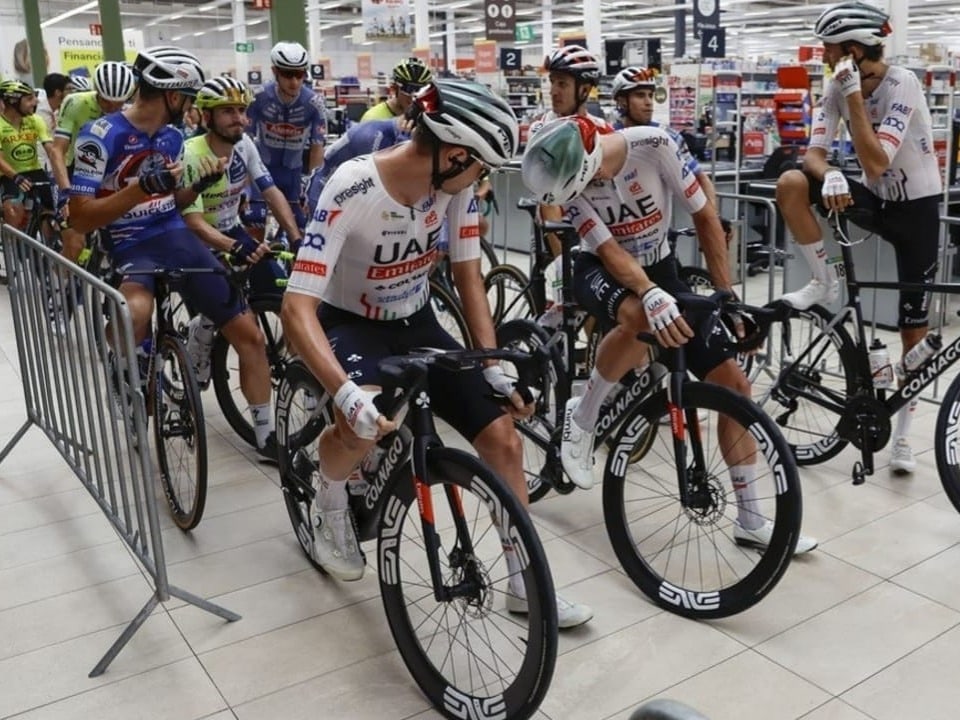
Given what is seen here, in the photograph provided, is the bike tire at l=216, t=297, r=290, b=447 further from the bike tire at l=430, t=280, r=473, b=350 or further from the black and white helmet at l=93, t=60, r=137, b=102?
the black and white helmet at l=93, t=60, r=137, b=102

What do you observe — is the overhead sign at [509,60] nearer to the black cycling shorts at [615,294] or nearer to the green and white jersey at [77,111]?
the green and white jersey at [77,111]

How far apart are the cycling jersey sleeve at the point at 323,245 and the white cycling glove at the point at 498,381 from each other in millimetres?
471

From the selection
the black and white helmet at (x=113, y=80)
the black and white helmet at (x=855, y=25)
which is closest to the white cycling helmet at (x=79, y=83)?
the black and white helmet at (x=113, y=80)

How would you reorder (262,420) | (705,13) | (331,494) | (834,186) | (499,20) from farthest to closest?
1. (499,20)
2. (705,13)
3. (262,420)
4. (834,186)
5. (331,494)

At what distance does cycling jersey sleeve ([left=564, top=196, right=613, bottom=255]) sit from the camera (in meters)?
2.98

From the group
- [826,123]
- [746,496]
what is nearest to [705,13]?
[826,123]

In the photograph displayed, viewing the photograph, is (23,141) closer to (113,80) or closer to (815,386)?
(113,80)

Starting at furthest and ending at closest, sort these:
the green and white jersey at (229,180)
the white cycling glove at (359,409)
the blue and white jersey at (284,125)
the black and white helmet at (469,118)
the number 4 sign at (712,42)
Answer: the number 4 sign at (712,42) → the blue and white jersey at (284,125) → the green and white jersey at (229,180) → the black and white helmet at (469,118) → the white cycling glove at (359,409)

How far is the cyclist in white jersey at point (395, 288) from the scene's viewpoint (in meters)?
2.20

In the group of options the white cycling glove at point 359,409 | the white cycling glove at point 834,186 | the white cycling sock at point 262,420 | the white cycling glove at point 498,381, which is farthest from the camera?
the white cycling sock at point 262,420

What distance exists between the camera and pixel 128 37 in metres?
15.9

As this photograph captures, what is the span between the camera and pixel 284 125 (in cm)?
551

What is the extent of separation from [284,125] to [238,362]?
6.85 feet

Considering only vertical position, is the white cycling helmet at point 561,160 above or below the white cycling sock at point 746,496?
above
